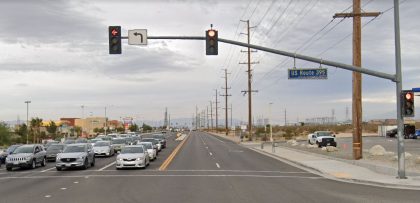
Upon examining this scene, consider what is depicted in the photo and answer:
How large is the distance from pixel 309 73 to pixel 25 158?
1711 centimetres

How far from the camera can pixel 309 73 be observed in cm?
2458

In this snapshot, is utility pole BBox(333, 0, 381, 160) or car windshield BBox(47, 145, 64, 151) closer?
utility pole BBox(333, 0, 381, 160)

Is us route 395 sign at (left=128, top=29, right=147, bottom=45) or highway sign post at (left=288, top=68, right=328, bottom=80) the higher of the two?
us route 395 sign at (left=128, top=29, right=147, bottom=45)

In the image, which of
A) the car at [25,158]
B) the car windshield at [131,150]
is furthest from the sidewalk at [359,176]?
the car at [25,158]

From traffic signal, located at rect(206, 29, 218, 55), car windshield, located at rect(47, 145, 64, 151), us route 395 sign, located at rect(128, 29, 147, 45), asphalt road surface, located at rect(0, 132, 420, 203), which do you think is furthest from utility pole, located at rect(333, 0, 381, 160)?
car windshield, located at rect(47, 145, 64, 151)

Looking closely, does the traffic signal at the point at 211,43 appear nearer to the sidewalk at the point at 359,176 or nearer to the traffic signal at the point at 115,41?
the traffic signal at the point at 115,41

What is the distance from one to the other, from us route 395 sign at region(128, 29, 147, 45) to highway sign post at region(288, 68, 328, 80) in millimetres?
7488

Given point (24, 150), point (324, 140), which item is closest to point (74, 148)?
point (24, 150)

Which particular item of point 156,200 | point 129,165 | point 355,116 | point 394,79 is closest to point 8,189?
point 156,200

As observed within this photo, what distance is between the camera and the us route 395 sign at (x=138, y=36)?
68.5 ft

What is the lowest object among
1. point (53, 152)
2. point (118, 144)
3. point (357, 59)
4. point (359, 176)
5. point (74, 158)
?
point (359, 176)

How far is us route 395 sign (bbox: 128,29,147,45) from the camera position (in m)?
20.9

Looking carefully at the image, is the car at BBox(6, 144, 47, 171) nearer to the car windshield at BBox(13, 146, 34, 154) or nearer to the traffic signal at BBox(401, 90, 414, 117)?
the car windshield at BBox(13, 146, 34, 154)

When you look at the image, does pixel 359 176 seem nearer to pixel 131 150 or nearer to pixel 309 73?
pixel 309 73
